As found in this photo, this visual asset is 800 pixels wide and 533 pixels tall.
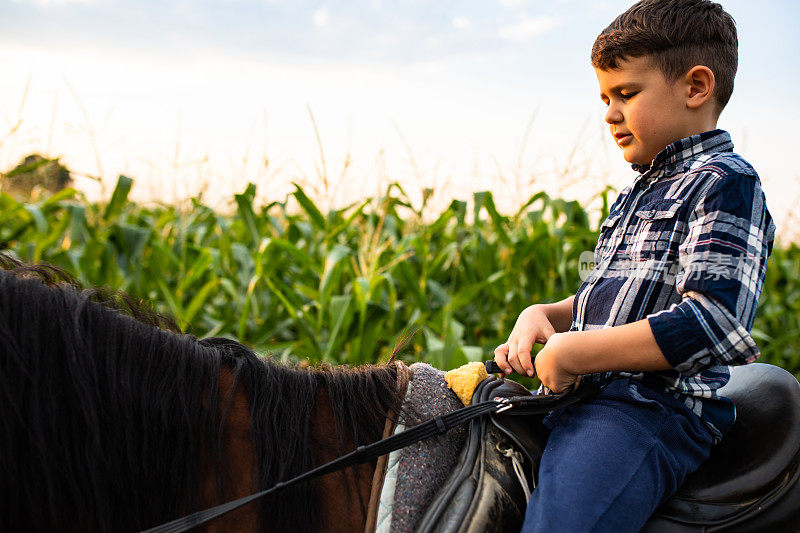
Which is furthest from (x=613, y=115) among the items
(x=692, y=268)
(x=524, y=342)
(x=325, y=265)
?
(x=325, y=265)

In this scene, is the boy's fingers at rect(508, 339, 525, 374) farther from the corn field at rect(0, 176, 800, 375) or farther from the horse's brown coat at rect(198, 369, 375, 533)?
the corn field at rect(0, 176, 800, 375)

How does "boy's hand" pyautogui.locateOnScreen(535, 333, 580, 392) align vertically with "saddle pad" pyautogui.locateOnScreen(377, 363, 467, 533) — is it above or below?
above

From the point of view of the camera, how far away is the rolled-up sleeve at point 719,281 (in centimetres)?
105

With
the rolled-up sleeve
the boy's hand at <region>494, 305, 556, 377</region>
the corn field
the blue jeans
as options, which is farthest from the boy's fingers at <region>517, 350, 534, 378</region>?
the corn field

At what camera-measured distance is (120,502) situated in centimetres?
94

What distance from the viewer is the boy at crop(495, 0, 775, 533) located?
104cm

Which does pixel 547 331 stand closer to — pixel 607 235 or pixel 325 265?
pixel 607 235

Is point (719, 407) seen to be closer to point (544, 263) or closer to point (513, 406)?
point (513, 406)

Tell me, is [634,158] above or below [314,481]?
above

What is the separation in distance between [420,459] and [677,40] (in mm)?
1043

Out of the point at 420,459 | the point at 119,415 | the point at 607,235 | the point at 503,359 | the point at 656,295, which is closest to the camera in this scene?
the point at 119,415

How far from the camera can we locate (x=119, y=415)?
0.94m

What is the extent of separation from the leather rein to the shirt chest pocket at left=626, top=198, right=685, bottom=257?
327 mm

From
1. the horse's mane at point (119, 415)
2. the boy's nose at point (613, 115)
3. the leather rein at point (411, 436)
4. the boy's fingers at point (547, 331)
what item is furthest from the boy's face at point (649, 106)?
the horse's mane at point (119, 415)
